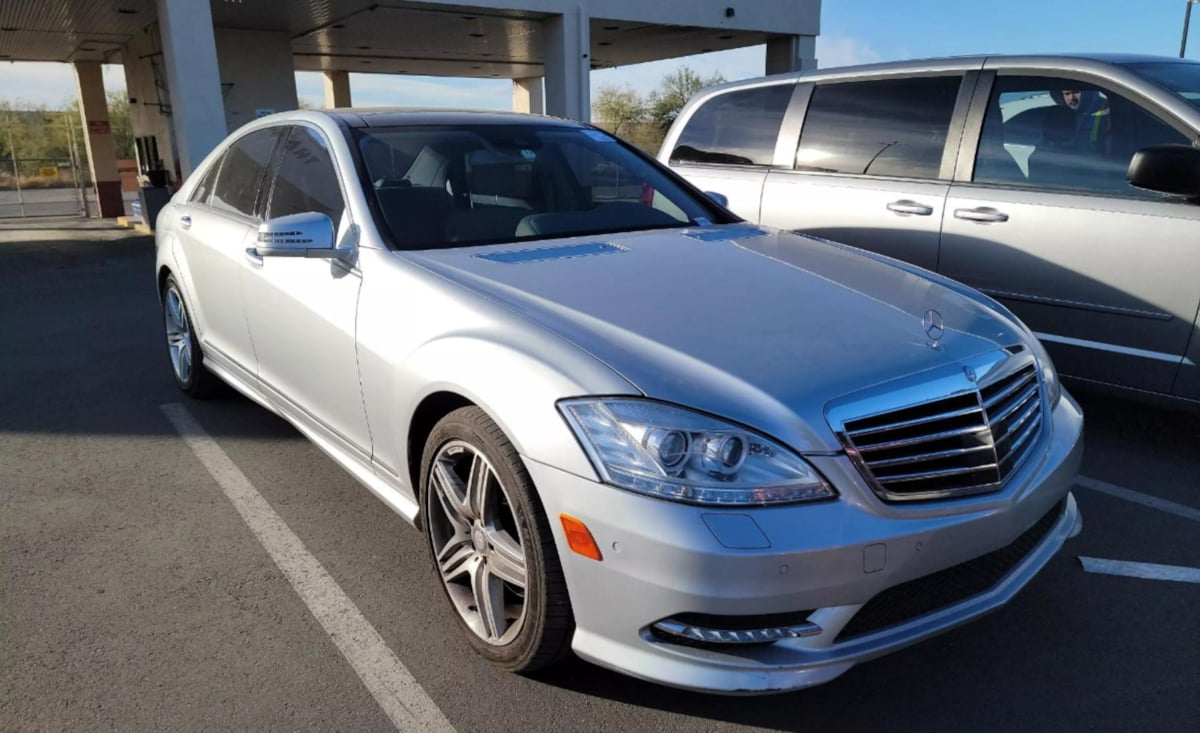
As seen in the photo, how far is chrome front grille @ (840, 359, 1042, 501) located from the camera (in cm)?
225

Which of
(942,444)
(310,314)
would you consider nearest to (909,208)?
(942,444)

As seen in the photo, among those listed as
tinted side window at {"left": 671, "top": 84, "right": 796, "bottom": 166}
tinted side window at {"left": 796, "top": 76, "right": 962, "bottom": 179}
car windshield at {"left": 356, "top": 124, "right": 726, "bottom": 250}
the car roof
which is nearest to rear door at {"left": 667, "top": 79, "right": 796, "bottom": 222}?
tinted side window at {"left": 671, "top": 84, "right": 796, "bottom": 166}

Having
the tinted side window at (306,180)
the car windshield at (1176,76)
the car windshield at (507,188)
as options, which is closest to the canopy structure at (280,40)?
the tinted side window at (306,180)

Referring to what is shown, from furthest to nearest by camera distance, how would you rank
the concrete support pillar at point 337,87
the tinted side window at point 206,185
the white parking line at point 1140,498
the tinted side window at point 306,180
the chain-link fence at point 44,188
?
1. the concrete support pillar at point 337,87
2. the chain-link fence at point 44,188
3. the tinted side window at point 206,185
4. the white parking line at point 1140,498
5. the tinted side window at point 306,180

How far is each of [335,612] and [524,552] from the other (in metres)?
1.06

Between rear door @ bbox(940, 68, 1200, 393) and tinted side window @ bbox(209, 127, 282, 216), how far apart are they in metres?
3.54

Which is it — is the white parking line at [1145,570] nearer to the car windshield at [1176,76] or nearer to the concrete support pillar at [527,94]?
the car windshield at [1176,76]

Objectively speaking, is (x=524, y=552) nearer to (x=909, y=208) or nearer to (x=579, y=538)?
(x=579, y=538)

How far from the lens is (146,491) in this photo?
4.17 meters

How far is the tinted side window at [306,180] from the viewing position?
11.8 ft

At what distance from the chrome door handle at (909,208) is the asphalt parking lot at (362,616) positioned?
4.78 ft

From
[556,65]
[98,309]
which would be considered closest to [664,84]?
[556,65]

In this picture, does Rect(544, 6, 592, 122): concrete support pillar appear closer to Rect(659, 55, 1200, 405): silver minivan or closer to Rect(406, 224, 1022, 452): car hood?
Rect(659, 55, 1200, 405): silver minivan

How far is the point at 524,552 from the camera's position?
2410mm
